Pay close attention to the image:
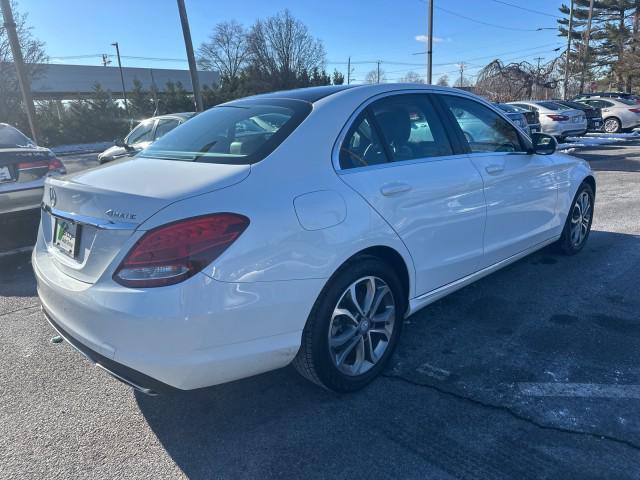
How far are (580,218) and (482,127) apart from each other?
76.2 inches

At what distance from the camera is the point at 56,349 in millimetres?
3324

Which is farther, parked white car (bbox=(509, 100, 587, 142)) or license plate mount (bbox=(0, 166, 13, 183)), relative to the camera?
parked white car (bbox=(509, 100, 587, 142))

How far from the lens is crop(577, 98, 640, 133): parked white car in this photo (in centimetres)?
1902

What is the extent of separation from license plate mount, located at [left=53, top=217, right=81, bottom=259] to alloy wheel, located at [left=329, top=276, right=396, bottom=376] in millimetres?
1303

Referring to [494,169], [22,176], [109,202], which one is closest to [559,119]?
[494,169]

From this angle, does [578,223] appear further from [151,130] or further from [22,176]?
[151,130]

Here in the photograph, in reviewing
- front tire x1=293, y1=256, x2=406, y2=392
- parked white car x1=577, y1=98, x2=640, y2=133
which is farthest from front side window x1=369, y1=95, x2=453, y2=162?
parked white car x1=577, y1=98, x2=640, y2=133

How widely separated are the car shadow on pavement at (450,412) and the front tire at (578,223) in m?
1.21

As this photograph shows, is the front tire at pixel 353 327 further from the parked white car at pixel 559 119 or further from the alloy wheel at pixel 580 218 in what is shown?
the parked white car at pixel 559 119

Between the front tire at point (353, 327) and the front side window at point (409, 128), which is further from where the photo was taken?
the front side window at point (409, 128)

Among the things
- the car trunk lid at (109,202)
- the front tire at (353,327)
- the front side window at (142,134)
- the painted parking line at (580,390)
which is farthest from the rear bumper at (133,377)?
the front side window at (142,134)

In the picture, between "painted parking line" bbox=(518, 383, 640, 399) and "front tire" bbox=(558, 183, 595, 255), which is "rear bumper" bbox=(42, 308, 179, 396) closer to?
"painted parking line" bbox=(518, 383, 640, 399)

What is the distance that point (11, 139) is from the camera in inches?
240

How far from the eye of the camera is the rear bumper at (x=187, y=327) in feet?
6.31
